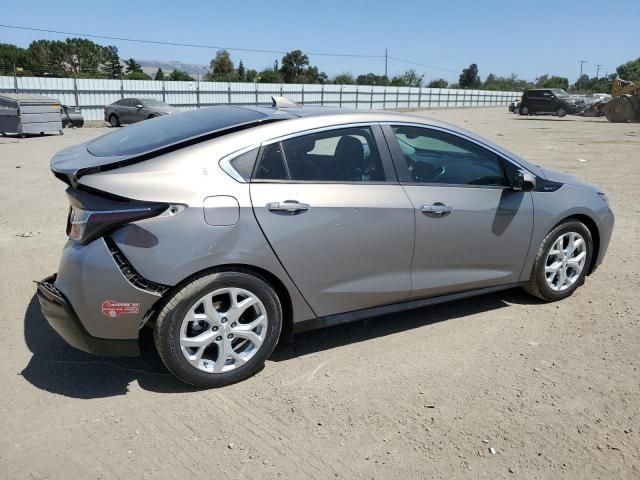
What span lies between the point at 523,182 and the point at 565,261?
96cm

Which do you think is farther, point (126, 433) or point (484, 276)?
point (484, 276)

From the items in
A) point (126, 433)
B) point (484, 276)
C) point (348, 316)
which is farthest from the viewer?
point (484, 276)

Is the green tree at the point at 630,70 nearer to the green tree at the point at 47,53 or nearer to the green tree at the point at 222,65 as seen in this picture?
the green tree at the point at 222,65

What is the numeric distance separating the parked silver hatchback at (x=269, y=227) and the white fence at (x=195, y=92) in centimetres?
2406

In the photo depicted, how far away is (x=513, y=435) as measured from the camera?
9.39 ft

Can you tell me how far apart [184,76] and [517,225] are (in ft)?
230

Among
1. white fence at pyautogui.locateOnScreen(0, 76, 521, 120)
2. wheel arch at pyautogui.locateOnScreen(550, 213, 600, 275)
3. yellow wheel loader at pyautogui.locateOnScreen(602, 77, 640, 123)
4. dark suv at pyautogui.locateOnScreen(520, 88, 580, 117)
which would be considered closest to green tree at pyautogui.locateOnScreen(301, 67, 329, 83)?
white fence at pyautogui.locateOnScreen(0, 76, 521, 120)

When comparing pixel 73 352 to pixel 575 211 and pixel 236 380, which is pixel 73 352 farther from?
pixel 575 211

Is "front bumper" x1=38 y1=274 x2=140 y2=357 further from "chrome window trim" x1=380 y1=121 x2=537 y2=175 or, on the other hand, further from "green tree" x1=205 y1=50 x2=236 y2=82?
"green tree" x1=205 y1=50 x2=236 y2=82

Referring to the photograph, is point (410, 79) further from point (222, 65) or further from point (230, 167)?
point (230, 167)

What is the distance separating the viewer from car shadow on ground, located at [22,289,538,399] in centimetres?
328

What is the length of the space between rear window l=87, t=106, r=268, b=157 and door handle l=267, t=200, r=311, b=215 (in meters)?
0.59

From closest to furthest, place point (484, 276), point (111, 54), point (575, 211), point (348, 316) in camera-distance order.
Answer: point (348, 316)
point (484, 276)
point (575, 211)
point (111, 54)

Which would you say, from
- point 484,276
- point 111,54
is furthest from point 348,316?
point 111,54
